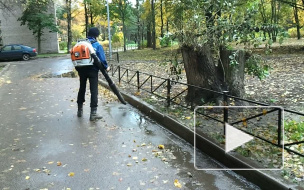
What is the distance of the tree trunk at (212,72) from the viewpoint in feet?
23.4

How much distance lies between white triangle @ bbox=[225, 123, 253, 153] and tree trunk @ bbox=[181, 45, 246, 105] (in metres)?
1.88

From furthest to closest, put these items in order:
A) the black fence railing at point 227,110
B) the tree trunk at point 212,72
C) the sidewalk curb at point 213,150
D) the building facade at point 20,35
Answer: the building facade at point 20,35 < the tree trunk at point 212,72 < the black fence railing at point 227,110 < the sidewalk curb at point 213,150

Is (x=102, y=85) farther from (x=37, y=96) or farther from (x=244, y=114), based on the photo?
(x=244, y=114)

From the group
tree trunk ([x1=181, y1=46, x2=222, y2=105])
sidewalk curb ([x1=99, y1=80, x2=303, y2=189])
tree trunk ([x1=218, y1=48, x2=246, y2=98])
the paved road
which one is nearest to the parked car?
the paved road

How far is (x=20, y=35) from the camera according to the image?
3844cm

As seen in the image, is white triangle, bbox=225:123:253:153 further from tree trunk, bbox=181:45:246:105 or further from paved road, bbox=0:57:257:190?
tree trunk, bbox=181:45:246:105

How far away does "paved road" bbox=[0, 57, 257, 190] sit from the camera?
4070 mm


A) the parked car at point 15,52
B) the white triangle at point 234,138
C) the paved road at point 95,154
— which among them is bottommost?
the paved road at point 95,154

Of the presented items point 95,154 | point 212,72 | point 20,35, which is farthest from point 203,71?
point 20,35

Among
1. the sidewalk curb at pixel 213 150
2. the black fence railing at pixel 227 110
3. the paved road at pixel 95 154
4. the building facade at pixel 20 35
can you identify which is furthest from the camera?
the building facade at pixel 20 35

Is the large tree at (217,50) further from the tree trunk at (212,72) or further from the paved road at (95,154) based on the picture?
the paved road at (95,154)

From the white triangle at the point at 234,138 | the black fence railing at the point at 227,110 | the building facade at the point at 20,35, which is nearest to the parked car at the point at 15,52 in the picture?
the building facade at the point at 20,35

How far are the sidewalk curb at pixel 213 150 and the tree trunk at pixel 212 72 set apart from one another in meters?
1.02

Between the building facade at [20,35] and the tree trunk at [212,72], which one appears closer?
the tree trunk at [212,72]
